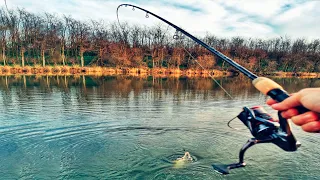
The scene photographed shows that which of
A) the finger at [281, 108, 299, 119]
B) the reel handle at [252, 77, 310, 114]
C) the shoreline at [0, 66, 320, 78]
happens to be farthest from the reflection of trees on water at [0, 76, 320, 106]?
the finger at [281, 108, 299, 119]

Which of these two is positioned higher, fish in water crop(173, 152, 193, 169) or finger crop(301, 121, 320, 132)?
finger crop(301, 121, 320, 132)

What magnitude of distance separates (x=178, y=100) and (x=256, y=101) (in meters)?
6.39

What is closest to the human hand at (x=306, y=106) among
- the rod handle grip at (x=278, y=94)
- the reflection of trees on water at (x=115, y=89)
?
the rod handle grip at (x=278, y=94)

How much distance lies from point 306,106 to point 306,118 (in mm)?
130

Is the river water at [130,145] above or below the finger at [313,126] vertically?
below

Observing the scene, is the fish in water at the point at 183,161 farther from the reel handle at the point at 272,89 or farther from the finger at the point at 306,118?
the finger at the point at 306,118

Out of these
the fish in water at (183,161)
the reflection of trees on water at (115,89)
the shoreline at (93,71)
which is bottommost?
the fish in water at (183,161)

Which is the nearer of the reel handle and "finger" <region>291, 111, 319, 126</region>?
"finger" <region>291, 111, 319, 126</region>

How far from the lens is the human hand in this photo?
Answer: 5.27 feet

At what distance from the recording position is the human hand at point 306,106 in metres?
1.61

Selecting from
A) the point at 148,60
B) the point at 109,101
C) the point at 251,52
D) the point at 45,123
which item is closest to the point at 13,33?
the point at 148,60

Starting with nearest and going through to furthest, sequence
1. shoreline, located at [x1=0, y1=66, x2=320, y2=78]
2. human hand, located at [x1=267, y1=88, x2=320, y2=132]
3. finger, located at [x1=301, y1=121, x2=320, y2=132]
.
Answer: human hand, located at [x1=267, y1=88, x2=320, y2=132], finger, located at [x1=301, y1=121, x2=320, y2=132], shoreline, located at [x1=0, y1=66, x2=320, y2=78]

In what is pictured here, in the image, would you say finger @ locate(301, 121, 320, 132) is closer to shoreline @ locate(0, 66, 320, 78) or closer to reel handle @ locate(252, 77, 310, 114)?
reel handle @ locate(252, 77, 310, 114)

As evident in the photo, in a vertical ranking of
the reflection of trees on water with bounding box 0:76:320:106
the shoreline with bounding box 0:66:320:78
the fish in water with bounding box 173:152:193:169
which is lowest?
the fish in water with bounding box 173:152:193:169
